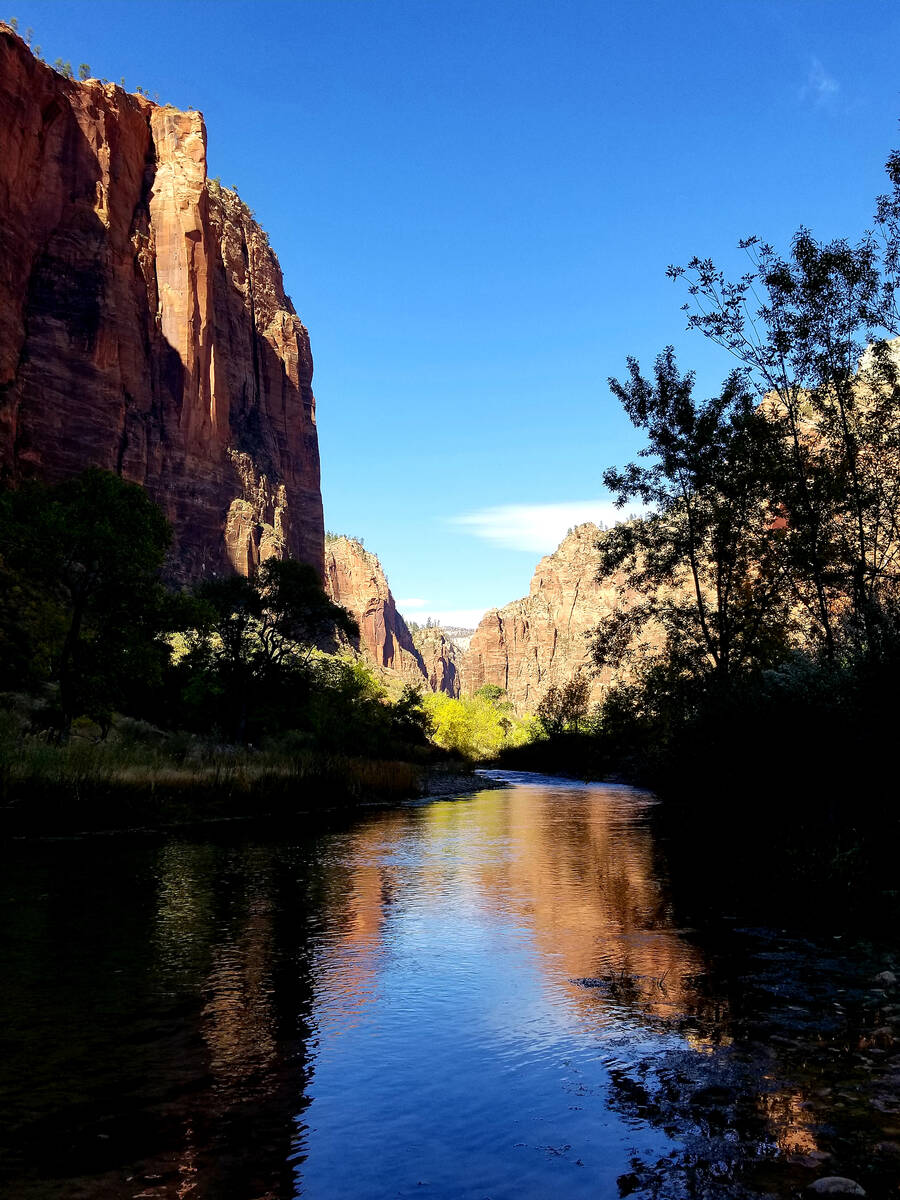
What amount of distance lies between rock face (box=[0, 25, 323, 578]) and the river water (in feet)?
287

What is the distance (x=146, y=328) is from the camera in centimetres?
14275

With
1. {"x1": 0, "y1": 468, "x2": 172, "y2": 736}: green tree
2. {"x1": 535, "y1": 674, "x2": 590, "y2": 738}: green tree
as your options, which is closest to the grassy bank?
{"x1": 0, "y1": 468, "x2": 172, "y2": 736}: green tree

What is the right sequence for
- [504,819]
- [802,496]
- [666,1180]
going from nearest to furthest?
[666,1180] → [802,496] → [504,819]

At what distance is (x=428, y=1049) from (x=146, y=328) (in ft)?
500

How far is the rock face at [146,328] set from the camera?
367ft

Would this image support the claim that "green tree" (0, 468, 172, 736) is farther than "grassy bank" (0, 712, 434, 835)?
Yes

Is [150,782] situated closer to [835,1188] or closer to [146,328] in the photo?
[835,1188]

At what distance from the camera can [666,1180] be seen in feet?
16.4

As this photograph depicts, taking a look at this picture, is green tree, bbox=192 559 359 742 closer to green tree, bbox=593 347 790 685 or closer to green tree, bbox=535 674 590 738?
green tree, bbox=593 347 790 685

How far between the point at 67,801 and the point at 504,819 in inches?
664

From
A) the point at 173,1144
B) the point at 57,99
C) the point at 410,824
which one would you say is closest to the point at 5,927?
the point at 173,1144

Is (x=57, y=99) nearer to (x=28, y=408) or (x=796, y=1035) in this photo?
(x=28, y=408)

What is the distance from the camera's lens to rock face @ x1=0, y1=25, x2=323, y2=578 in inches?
4407

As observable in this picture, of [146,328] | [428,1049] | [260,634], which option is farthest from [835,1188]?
[146,328]
